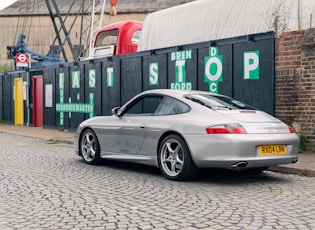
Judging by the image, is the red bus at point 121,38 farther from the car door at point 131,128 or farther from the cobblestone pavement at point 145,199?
the cobblestone pavement at point 145,199

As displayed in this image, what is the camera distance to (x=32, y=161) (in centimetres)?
916

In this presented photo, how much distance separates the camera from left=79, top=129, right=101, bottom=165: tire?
8.50 m

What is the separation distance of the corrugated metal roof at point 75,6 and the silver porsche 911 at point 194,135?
3828cm

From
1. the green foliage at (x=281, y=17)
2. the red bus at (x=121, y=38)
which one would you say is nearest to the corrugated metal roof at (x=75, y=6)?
the red bus at (x=121, y=38)

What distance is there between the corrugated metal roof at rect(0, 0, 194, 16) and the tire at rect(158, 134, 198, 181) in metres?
39.1

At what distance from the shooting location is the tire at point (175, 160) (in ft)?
21.5

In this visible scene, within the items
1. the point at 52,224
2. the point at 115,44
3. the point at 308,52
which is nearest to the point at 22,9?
the point at 115,44

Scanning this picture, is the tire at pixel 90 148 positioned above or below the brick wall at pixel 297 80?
below

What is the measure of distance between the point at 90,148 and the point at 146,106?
5.93 ft

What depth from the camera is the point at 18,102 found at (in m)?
21.4

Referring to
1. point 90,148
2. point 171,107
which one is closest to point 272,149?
point 171,107

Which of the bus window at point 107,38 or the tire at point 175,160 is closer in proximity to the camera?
the tire at point 175,160

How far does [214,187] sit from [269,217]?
1.71 m

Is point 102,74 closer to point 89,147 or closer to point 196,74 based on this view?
point 196,74
